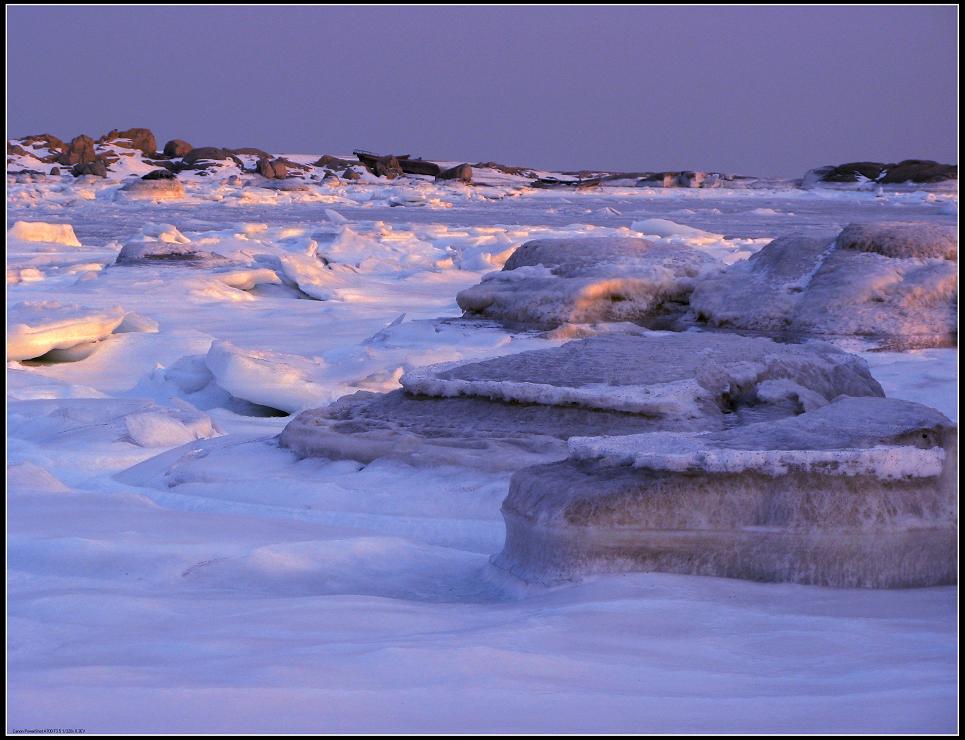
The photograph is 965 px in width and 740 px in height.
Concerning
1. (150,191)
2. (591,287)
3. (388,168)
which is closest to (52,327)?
(591,287)

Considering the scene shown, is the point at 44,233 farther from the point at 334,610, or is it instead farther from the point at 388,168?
the point at 388,168

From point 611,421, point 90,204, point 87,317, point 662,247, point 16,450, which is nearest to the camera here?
point 611,421

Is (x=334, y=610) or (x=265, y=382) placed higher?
(x=265, y=382)

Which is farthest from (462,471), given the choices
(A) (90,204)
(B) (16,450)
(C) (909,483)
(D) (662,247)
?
(A) (90,204)

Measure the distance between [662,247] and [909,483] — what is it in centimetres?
503

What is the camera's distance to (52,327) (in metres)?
4.97

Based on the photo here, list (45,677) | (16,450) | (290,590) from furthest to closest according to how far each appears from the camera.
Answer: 1. (16,450)
2. (290,590)
3. (45,677)

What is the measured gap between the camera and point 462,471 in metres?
2.78

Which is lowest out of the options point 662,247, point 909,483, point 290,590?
point 290,590

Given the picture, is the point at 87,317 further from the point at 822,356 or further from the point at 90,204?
the point at 90,204

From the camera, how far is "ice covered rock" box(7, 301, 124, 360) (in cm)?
484

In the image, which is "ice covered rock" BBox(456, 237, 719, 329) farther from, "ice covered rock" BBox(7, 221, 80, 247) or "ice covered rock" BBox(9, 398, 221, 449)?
"ice covered rock" BBox(7, 221, 80, 247)

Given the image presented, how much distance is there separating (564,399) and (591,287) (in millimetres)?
Answer: 3082

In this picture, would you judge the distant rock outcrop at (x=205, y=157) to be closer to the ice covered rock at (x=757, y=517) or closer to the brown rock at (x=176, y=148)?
the brown rock at (x=176, y=148)
